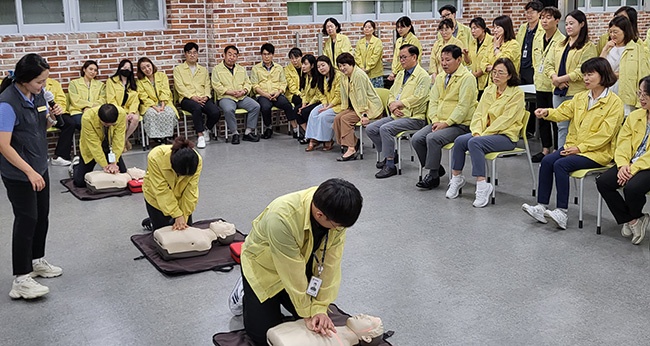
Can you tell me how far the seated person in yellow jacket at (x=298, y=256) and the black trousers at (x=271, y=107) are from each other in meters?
5.76

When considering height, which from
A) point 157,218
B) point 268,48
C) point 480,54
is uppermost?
point 268,48

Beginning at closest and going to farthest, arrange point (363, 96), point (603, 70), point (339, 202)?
1. point (339, 202)
2. point (603, 70)
3. point (363, 96)

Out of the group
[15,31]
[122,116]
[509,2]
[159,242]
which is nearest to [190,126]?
[15,31]

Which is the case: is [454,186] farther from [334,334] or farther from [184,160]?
[334,334]

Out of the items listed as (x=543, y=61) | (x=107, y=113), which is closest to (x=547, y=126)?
(x=543, y=61)

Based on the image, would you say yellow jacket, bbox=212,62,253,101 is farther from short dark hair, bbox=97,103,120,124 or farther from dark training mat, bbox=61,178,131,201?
short dark hair, bbox=97,103,120,124

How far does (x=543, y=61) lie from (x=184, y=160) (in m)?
4.07

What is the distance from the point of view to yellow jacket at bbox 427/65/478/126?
625cm

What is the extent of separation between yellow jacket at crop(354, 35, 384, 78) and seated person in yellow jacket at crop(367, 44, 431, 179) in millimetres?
1975

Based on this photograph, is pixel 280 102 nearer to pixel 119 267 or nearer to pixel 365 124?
pixel 365 124

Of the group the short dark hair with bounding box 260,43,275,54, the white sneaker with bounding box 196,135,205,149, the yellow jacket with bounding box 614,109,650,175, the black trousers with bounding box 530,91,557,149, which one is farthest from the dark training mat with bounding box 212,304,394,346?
the short dark hair with bounding box 260,43,275,54

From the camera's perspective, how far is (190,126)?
925 centimetres

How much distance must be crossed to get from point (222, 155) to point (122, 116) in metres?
1.96

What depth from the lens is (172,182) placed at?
15.1ft
